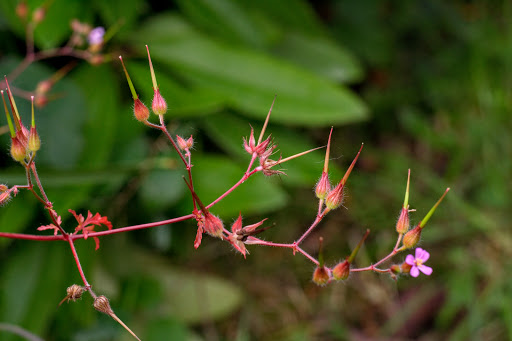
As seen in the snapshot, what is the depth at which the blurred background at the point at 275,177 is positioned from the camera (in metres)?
1.52

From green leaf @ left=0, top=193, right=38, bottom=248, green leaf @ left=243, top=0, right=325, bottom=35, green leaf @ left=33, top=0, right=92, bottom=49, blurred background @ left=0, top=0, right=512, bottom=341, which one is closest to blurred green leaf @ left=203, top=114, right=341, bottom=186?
blurred background @ left=0, top=0, right=512, bottom=341

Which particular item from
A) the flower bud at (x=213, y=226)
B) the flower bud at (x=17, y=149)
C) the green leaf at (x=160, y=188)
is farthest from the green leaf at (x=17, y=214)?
the flower bud at (x=213, y=226)

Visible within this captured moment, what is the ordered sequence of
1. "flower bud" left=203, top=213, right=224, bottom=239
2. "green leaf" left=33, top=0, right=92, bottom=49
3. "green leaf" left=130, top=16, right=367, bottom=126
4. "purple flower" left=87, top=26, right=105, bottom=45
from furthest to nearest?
"green leaf" left=130, top=16, right=367, bottom=126, "green leaf" left=33, top=0, right=92, bottom=49, "purple flower" left=87, top=26, right=105, bottom=45, "flower bud" left=203, top=213, right=224, bottom=239

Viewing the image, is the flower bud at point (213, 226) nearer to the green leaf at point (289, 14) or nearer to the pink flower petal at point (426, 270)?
the pink flower petal at point (426, 270)

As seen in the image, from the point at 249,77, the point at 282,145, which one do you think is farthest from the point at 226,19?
the point at 282,145

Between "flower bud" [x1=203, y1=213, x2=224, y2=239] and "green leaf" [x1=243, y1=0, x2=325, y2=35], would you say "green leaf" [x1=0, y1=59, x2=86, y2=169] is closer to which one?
"green leaf" [x1=243, y1=0, x2=325, y2=35]

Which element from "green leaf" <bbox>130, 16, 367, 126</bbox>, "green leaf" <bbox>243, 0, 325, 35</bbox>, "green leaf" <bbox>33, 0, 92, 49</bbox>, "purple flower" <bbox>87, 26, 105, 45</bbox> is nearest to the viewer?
"purple flower" <bbox>87, 26, 105, 45</bbox>

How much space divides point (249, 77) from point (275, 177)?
0.39 meters

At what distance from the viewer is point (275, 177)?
1.86m

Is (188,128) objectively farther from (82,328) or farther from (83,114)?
(82,328)

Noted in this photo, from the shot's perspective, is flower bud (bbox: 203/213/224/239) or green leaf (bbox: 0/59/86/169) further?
green leaf (bbox: 0/59/86/169)

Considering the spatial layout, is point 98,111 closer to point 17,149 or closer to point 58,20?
point 58,20

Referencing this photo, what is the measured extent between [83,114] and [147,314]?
71cm

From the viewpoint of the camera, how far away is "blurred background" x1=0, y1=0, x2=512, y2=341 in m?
1.52
